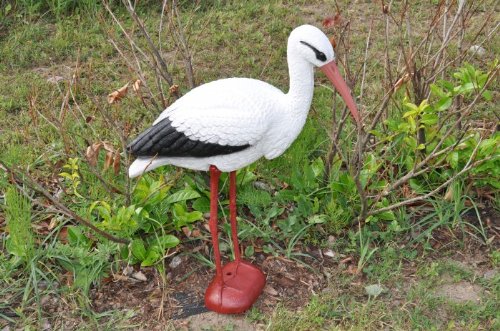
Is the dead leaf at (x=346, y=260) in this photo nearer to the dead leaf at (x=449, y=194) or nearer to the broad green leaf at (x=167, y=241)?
the dead leaf at (x=449, y=194)

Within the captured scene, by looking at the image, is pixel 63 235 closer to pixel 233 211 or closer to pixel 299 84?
pixel 233 211

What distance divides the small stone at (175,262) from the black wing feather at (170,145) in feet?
2.13

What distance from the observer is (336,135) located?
10.9ft

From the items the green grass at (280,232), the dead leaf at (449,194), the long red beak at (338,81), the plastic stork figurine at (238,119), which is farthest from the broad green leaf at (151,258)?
the dead leaf at (449,194)

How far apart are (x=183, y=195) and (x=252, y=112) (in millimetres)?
857

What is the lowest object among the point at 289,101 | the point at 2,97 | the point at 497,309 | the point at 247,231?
the point at 497,309

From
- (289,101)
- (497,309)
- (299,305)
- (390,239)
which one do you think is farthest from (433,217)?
(289,101)

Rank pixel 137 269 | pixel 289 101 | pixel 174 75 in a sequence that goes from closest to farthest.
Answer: pixel 289 101 → pixel 137 269 → pixel 174 75

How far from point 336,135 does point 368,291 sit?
772 millimetres

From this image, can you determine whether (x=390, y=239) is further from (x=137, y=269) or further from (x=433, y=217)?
(x=137, y=269)

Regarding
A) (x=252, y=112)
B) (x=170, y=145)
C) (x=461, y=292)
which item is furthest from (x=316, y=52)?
(x=461, y=292)

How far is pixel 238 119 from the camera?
2.69m

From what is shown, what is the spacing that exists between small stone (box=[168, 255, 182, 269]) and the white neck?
3.39 feet

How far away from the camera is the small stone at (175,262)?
329 centimetres
